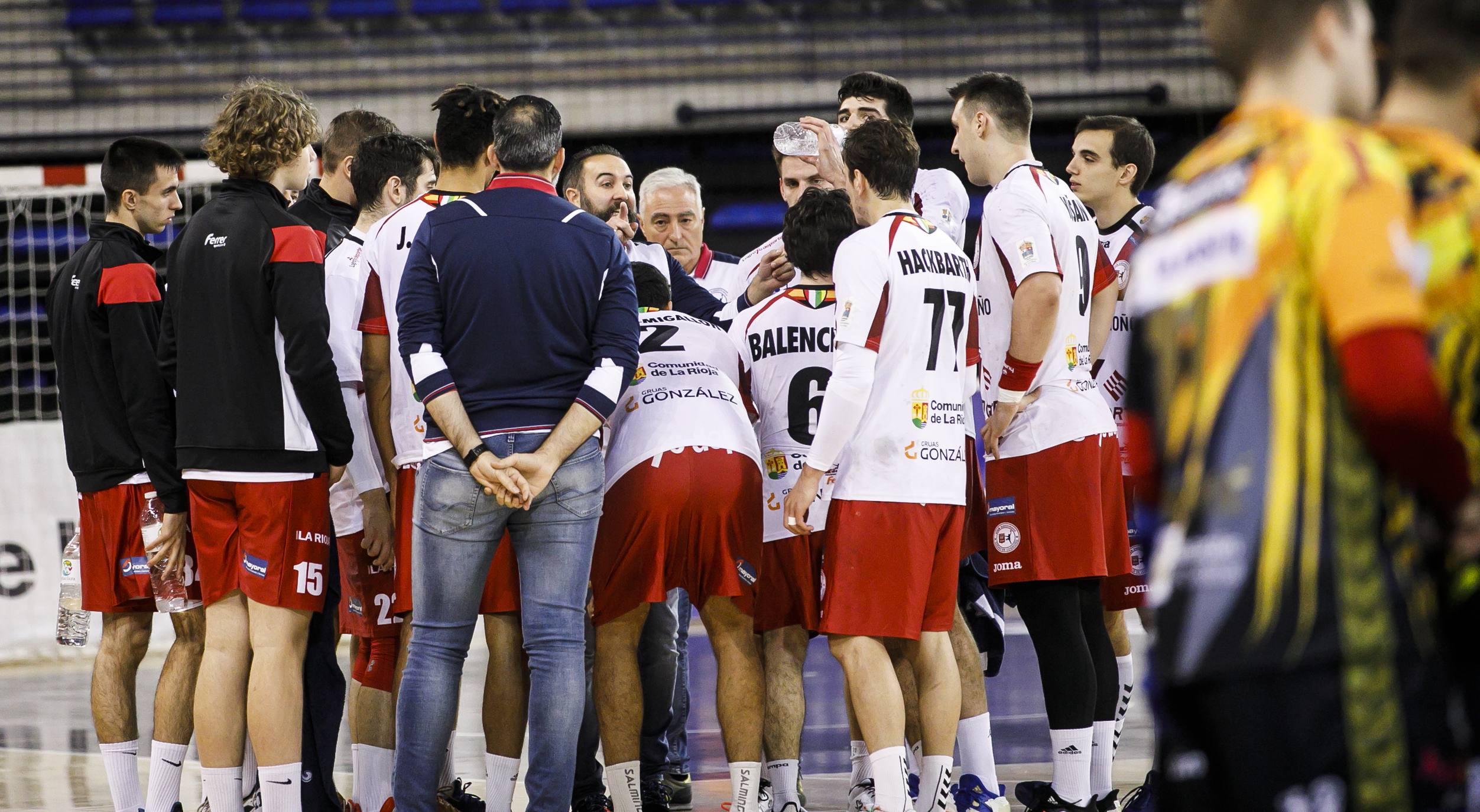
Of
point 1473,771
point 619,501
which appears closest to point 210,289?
point 619,501

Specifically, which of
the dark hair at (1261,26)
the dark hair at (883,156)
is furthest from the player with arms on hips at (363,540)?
the dark hair at (1261,26)

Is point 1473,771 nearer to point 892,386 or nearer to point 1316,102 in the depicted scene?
point 1316,102

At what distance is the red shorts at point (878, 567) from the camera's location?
431 cm

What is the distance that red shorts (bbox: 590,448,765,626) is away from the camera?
4570 millimetres

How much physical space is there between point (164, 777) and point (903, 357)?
2.77m

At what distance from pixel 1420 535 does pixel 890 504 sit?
2.44m

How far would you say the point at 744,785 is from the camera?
4.48 m

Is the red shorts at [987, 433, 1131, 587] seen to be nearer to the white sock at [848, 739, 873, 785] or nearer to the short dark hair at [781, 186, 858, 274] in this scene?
the white sock at [848, 739, 873, 785]

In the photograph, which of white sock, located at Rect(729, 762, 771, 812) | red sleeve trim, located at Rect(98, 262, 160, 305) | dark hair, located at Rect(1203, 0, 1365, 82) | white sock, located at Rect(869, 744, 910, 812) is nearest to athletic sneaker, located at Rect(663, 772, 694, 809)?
white sock, located at Rect(729, 762, 771, 812)

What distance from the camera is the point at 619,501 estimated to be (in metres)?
4.65

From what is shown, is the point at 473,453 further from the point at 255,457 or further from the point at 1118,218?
the point at 1118,218

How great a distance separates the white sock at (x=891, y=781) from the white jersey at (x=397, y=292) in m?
1.76

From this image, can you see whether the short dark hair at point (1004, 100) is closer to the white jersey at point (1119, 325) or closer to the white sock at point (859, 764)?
the white jersey at point (1119, 325)

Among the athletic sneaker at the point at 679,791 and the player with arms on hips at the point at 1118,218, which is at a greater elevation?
the player with arms on hips at the point at 1118,218
